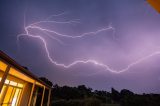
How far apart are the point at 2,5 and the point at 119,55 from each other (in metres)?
66.7

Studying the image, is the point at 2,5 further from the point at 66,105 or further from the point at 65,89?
the point at 66,105

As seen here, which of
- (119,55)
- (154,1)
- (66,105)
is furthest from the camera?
(119,55)

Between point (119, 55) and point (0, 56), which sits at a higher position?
point (119, 55)

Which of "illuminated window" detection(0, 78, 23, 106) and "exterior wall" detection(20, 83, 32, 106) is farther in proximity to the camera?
"exterior wall" detection(20, 83, 32, 106)

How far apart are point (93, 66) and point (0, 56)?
197 feet

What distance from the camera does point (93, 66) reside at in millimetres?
61688

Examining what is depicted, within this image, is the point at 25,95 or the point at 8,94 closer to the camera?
the point at 8,94

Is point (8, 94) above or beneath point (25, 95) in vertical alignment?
beneath

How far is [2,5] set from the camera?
76.3 meters

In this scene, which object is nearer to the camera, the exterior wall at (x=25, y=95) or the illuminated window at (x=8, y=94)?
the illuminated window at (x=8, y=94)

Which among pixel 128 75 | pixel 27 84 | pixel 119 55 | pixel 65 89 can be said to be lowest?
pixel 27 84

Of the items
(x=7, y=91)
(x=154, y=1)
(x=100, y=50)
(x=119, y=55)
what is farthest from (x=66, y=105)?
(x=119, y=55)

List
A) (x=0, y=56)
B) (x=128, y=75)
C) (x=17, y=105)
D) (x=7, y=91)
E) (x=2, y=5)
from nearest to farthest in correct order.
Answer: (x=0, y=56)
(x=7, y=91)
(x=17, y=105)
(x=2, y=5)
(x=128, y=75)

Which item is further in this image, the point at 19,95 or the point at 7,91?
the point at 19,95
